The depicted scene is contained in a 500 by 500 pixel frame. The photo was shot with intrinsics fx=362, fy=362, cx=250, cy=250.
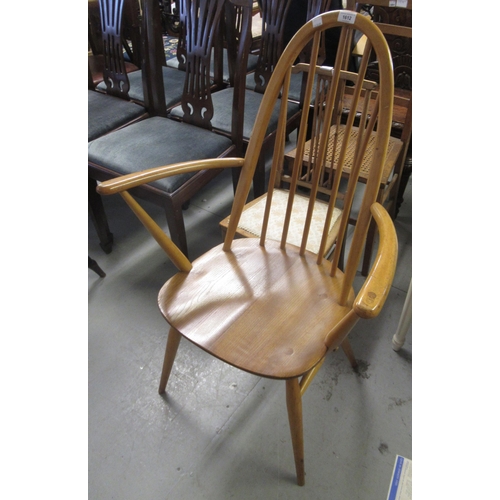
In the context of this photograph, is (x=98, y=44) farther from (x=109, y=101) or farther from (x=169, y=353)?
(x=169, y=353)

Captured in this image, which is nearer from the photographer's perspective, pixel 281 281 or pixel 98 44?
pixel 281 281

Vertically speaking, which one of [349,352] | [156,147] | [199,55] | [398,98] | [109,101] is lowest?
[349,352]

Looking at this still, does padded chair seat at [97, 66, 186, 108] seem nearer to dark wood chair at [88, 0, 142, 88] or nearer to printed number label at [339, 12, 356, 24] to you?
dark wood chair at [88, 0, 142, 88]

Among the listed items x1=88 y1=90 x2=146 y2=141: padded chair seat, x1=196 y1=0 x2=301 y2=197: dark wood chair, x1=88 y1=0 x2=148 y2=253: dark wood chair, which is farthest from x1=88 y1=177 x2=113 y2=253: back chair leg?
x1=196 y1=0 x2=301 y2=197: dark wood chair

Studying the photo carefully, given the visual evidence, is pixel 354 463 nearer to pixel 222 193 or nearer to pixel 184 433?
pixel 184 433

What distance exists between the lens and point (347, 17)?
2.30 feet

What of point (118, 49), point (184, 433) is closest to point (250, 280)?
point (184, 433)

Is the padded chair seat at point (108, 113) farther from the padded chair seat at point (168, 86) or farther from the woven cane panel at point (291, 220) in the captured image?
the woven cane panel at point (291, 220)

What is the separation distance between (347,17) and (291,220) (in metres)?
0.61

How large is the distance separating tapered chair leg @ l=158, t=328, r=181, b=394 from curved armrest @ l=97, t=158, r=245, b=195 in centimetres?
38

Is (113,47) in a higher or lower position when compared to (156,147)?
higher

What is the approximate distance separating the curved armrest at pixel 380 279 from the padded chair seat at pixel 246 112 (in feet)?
3.35

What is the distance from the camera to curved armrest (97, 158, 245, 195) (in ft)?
2.40

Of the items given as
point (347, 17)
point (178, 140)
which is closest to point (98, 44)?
point (178, 140)
